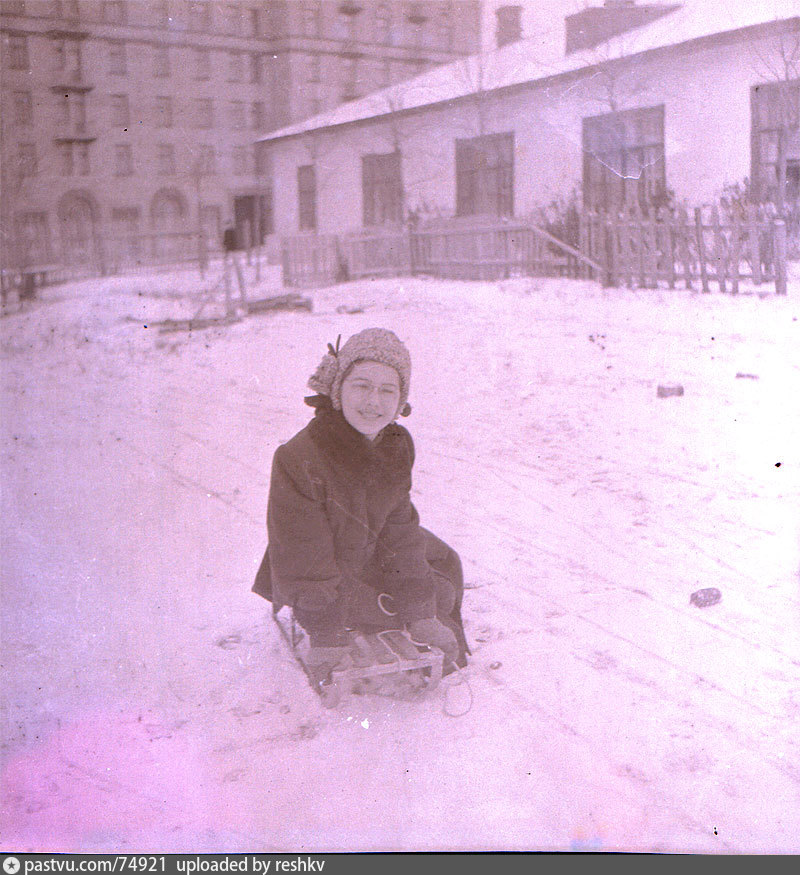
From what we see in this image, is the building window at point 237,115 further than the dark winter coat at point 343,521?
Yes

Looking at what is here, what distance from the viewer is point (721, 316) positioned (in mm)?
3287

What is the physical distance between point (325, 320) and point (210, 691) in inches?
57.6

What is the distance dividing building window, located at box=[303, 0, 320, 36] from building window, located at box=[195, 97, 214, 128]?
0.45 metres

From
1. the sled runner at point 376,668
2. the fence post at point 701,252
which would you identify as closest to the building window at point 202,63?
the fence post at point 701,252

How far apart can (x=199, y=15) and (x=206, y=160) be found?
508 mm

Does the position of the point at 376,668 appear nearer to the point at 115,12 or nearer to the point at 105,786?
the point at 105,786

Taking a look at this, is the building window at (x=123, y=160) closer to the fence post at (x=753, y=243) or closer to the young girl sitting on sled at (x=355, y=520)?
the young girl sitting on sled at (x=355, y=520)

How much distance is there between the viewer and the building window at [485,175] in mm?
3279

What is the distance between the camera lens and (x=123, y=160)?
3.23m

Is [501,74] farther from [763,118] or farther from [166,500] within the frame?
[166,500]

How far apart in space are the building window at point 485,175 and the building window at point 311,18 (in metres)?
0.69

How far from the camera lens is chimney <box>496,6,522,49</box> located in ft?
10.3

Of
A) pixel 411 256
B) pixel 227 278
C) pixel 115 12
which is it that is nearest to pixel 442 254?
pixel 411 256

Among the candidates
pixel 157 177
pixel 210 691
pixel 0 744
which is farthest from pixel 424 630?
pixel 157 177
